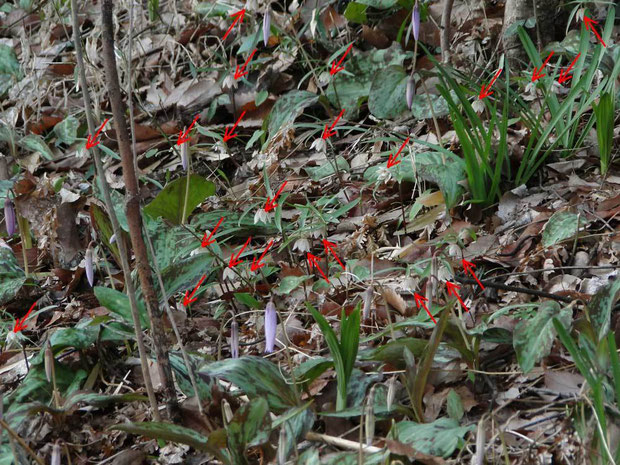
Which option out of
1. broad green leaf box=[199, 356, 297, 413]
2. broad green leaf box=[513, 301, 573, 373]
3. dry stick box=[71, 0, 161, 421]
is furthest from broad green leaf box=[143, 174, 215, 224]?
broad green leaf box=[513, 301, 573, 373]

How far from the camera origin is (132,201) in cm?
173

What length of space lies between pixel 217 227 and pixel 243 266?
26cm

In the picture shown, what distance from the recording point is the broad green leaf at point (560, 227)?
7.91 ft

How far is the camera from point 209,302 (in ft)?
9.11

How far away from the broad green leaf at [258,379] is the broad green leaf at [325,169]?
172 cm

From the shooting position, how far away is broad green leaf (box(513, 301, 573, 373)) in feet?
5.52

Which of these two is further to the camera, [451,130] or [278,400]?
[451,130]

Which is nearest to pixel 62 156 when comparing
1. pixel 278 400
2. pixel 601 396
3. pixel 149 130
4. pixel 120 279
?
pixel 149 130

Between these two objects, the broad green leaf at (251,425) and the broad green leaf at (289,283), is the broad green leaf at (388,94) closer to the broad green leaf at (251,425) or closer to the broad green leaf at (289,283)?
the broad green leaf at (289,283)

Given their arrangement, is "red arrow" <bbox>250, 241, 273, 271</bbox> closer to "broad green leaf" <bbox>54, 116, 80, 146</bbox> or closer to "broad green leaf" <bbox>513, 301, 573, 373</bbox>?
"broad green leaf" <bbox>513, 301, 573, 373</bbox>

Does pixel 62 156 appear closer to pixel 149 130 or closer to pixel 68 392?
pixel 149 130

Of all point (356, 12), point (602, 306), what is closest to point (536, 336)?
point (602, 306)

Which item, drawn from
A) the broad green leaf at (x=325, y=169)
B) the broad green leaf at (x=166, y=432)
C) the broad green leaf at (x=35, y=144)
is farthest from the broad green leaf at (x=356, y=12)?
the broad green leaf at (x=166, y=432)

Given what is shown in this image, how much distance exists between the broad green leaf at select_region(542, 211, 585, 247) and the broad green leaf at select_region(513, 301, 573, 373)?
714 mm
